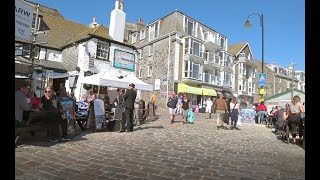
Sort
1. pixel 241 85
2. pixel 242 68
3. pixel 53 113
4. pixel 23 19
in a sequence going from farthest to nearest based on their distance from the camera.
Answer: pixel 242 68 → pixel 241 85 → pixel 23 19 → pixel 53 113

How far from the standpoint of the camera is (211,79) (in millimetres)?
38406

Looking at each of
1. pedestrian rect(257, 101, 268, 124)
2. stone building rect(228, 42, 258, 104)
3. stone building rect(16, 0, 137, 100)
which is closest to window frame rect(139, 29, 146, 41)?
stone building rect(16, 0, 137, 100)

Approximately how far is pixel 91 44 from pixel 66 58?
324 cm

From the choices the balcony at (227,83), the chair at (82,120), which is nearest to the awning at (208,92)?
the balcony at (227,83)

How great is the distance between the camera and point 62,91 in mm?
10078

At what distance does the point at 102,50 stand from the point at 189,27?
16925 millimetres

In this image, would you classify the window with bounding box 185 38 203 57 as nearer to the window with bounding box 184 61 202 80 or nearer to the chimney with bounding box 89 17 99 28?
the window with bounding box 184 61 202 80

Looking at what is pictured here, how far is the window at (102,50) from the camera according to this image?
2209 centimetres

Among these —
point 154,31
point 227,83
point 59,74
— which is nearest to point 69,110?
point 59,74

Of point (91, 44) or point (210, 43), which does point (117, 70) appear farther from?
point (210, 43)

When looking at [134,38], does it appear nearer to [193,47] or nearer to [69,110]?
[193,47]

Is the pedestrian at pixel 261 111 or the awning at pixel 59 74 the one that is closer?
the awning at pixel 59 74

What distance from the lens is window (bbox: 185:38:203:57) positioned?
112 ft

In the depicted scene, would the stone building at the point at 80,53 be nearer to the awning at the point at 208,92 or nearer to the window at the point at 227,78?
the awning at the point at 208,92
